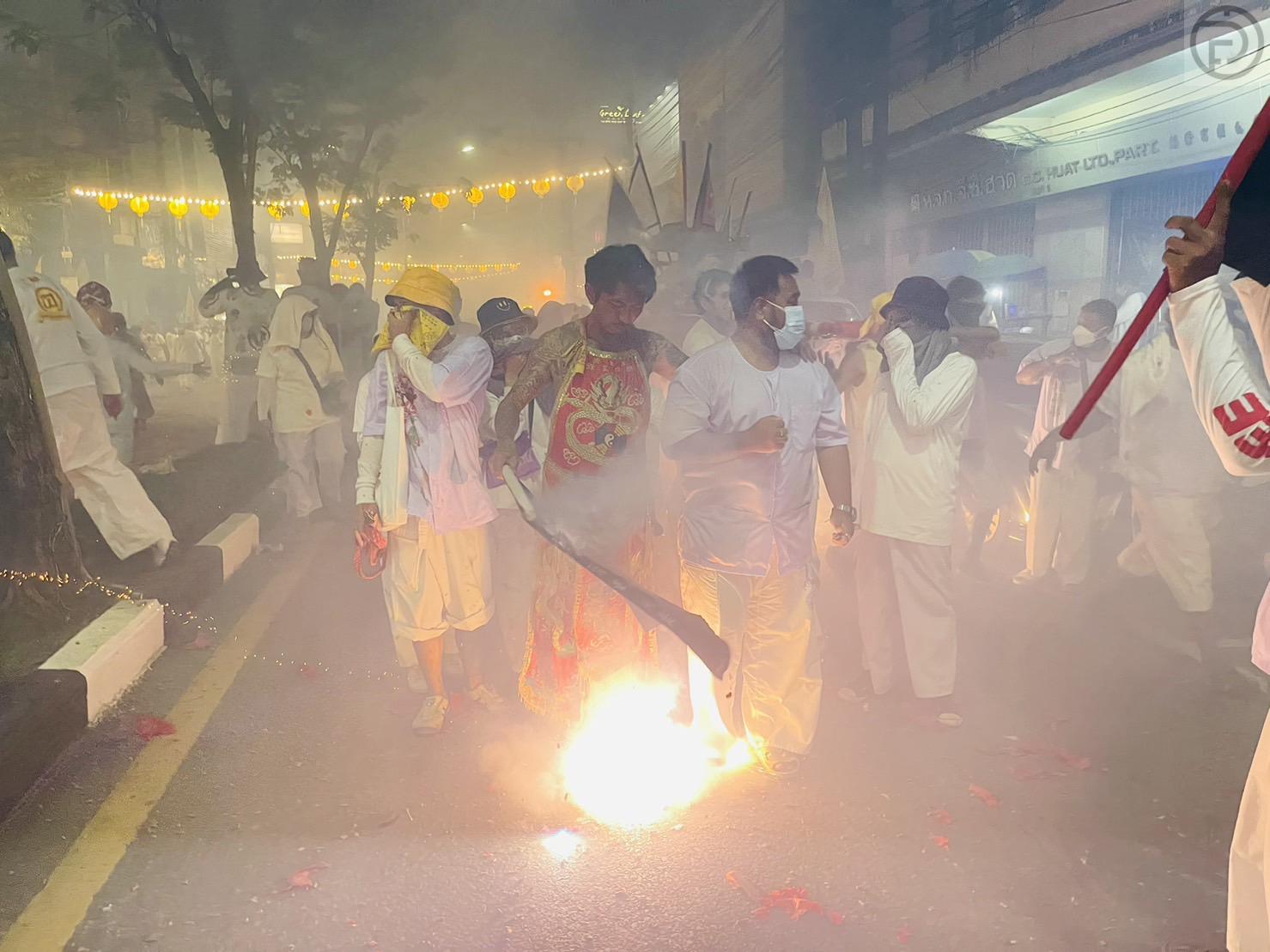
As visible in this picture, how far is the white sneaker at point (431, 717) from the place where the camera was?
3.43 meters

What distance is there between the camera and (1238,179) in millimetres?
1743

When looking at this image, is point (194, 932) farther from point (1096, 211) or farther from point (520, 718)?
point (1096, 211)

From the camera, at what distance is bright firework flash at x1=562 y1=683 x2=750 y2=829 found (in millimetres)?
2936

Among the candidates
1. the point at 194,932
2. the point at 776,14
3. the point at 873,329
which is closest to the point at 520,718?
the point at 194,932

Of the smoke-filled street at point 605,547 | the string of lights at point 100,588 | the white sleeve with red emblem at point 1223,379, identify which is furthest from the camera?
the string of lights at point 100,588

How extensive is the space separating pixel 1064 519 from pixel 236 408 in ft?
22.1

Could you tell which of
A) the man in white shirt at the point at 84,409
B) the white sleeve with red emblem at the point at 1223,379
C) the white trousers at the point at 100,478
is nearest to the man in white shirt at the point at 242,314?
the man in white shirt at the point at 84,409

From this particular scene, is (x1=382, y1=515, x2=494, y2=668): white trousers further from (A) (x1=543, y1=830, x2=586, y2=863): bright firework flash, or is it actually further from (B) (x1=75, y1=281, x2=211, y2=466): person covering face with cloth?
(B) (x1=75, y1=281, x2=211, y2=466): person covering face with cloth

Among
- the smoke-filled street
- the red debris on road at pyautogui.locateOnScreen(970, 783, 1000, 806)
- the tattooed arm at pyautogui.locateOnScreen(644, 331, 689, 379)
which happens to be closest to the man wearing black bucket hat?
the smoke-filled street

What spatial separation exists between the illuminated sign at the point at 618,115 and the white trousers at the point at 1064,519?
3.20 meters

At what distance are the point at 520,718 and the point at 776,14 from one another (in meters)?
5.43

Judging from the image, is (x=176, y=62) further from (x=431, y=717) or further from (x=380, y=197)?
(x=431, y=717)

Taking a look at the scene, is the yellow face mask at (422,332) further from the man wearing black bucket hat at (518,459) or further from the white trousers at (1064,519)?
the white trousers at (1064,519)

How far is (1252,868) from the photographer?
1.89 metres
